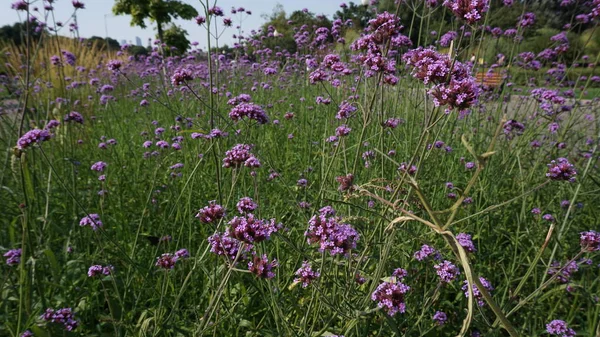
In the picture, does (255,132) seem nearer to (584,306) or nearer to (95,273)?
(95,273)

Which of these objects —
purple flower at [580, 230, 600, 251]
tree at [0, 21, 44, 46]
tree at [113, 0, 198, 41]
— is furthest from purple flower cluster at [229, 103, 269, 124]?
tree at [113, 0, 198, 41]

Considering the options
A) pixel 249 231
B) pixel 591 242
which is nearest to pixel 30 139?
pixel 249 231

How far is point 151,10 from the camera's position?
18.0 m

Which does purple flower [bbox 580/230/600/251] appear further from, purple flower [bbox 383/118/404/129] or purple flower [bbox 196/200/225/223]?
purple flower [bbox 196/200/225/223]

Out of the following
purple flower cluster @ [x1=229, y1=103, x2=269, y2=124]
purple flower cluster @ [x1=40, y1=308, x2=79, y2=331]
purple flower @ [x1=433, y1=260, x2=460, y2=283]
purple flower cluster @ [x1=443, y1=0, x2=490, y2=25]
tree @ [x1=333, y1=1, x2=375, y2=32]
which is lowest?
purple flower cluster @ [x1=40, y1=308, x2=79, y2=331]

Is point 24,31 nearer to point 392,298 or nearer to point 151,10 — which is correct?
point 392,298

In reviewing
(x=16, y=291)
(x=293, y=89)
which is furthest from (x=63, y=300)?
(x=293, y=89)

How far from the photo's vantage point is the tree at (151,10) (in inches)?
715

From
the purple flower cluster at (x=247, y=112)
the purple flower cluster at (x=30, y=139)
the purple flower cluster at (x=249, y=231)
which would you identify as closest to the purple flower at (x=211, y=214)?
the purple flower cluster at (x=249, y=231)

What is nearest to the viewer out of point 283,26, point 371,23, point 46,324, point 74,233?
point 46,324

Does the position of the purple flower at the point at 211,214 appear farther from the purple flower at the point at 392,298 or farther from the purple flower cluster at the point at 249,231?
the purple flower at the point at 392,298

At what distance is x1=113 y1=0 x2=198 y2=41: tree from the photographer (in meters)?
18.2

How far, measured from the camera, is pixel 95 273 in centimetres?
141

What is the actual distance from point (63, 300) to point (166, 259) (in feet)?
1.97
